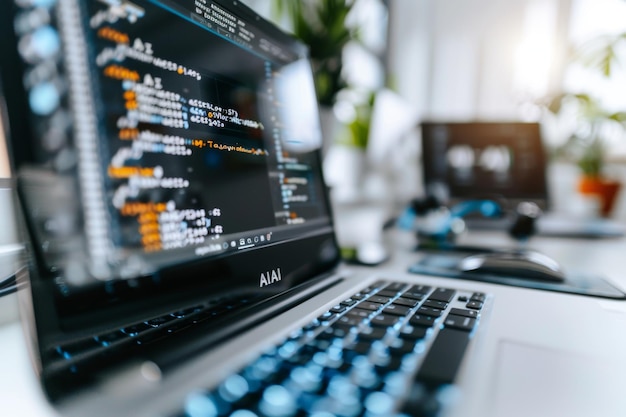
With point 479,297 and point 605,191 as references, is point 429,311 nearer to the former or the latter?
point 479,297

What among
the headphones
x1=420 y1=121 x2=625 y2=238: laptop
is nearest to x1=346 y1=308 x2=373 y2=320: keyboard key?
the headphones

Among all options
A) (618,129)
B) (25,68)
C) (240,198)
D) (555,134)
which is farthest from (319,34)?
(555,134)

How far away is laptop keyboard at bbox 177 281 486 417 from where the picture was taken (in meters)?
Answer: 0.24

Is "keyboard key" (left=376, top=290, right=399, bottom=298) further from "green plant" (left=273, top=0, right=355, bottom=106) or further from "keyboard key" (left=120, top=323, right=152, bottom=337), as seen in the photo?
"green plant" (left=273, top=0, right=355, bottom=106)

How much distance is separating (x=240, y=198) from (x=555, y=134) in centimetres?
258

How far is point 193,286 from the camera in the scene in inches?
14.4

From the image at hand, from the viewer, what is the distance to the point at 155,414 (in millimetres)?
239

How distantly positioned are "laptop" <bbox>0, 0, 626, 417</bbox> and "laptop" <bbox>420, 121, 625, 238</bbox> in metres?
0.94

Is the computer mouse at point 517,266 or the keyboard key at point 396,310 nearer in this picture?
the keyboard key at point 396,310

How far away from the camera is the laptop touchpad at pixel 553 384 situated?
0.87 feet

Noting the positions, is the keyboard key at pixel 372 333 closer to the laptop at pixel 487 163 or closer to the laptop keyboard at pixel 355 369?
the laptop keyboard at pixel 355 369

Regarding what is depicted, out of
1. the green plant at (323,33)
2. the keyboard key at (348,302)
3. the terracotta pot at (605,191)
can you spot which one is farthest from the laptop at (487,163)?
the keyboard key at (348,302)

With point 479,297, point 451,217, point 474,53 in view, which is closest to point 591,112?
point 474,53

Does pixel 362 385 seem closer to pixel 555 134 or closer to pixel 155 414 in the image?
pixel 155 414
